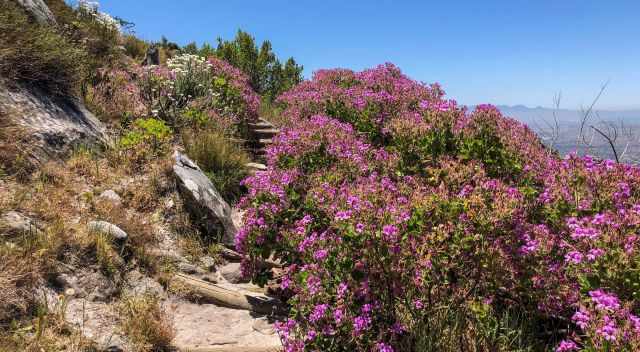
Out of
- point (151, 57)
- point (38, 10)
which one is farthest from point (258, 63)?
point (38, 10)

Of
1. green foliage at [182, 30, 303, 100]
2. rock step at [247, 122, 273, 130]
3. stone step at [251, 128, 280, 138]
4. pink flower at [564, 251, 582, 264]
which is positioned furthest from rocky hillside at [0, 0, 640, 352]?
green foliage at [182, 30, 303, 100]

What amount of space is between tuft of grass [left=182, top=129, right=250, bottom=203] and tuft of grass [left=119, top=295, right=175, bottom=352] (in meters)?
3.68

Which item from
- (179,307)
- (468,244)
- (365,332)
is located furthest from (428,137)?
(179,307)

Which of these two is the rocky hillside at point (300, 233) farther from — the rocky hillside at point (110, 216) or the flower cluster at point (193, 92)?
the flower cluster at point (193, 92)

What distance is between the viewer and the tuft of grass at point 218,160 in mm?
8062

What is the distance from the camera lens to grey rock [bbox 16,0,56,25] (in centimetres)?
784

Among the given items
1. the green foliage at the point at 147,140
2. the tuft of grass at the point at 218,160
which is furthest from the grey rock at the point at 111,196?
the tuft of grass at the point at 218,160

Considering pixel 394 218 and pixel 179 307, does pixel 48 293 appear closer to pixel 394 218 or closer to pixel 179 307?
pixel 179 307

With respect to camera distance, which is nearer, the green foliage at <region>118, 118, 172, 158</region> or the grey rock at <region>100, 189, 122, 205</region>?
the grey rock at <region>100, 189, 122, 205</region>

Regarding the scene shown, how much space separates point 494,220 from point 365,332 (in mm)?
1507

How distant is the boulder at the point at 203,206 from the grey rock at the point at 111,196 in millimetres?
919

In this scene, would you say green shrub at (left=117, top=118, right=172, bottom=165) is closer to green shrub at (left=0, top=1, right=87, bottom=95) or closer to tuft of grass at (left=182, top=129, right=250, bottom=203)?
tuft of grass at (left=182, top=129, right=250, bottom=203)

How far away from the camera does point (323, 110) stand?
10023 mm

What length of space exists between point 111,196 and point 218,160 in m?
2.70
